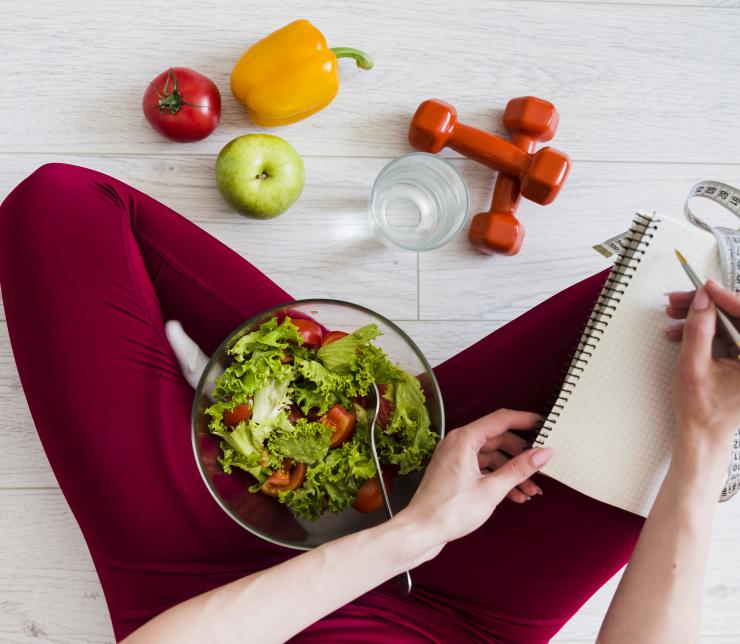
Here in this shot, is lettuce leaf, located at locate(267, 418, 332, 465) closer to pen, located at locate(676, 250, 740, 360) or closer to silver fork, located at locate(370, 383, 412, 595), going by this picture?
silver fork, located at locate(370, 383, 412, 595)

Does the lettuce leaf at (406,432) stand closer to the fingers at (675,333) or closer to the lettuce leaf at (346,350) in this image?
the lettuce leaf at (346,350)

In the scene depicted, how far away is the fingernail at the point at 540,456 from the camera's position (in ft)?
2.40

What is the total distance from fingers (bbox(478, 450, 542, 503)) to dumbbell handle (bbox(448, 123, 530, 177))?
1.45 feet

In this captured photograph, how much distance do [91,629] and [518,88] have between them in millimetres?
1119

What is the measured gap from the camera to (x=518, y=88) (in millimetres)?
1122

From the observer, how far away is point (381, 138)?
1.11m

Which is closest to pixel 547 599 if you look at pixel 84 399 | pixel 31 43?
pixel 84 399

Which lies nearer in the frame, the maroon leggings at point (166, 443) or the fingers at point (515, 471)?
the fingers at point (515, 471)

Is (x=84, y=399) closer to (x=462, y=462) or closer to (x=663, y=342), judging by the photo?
(x=462, y=462)

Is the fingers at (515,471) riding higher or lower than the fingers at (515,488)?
higher

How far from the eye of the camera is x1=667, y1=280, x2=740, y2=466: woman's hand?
0.69 m

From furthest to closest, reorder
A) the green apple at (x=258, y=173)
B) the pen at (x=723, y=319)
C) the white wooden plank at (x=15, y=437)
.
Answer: the white wooden plank at (x=15, y=437), the green apple at (x=258, y=173), the pen at (x=723, y=319)

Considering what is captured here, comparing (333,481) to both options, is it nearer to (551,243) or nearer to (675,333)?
(675,333)

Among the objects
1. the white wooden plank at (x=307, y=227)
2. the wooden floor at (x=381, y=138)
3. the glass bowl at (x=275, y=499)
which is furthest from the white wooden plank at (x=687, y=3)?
the glass bowl at (x=275, y=499)
